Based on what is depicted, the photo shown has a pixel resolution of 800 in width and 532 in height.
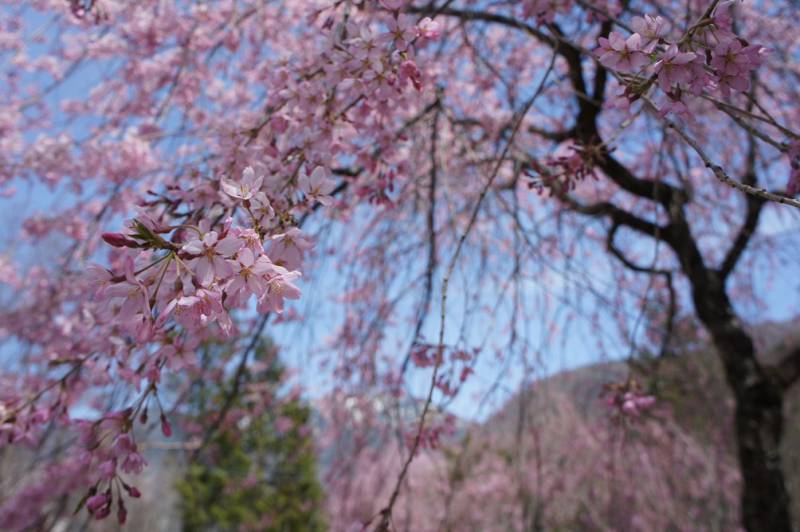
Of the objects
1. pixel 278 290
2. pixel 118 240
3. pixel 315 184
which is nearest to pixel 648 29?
pixel 315 184

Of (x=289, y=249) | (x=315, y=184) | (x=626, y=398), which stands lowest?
(x=626, y=398)

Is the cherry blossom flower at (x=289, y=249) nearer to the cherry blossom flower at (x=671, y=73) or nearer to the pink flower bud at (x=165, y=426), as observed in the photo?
the pink flower bud at (x=165, y=426)

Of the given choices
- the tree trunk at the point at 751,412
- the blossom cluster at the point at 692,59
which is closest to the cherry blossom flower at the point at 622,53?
the blossom cluster at the point at 692,59

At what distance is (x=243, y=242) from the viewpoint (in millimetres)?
708

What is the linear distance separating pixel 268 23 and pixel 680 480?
6.93m

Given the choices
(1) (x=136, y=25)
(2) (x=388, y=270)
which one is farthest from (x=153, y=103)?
(2) (x=388, y=270)

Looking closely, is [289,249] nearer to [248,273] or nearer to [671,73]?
[248,273]

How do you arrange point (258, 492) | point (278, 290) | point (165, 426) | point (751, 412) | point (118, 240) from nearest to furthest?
point (118, 240), point (278, 290), point (165, 426), point (751, 412), point (258, 492)

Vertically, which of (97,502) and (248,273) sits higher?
(248,273)

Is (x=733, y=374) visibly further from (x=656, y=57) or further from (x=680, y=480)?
Result: (x=680, y=480)

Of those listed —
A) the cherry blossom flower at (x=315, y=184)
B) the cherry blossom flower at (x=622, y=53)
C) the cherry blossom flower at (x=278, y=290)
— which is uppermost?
the cherry blossom flower at (x=622, y=53)

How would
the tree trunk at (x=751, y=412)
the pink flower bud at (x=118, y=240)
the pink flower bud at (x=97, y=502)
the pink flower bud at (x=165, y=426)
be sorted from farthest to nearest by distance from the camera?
1. the tree trunk at (x=751, y=412)
2. the pink flower bud at (x=165, y=426)
3. the pink flower bud at (x=97, y=502)
4. the pink flower bud at (x=118, y=240)

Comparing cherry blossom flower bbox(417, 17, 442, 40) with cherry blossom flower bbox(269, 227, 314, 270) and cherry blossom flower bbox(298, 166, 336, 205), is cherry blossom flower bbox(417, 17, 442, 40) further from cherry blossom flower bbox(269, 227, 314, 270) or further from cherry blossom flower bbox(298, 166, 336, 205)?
cherry blossom flower bbox(269, 227, 314, 270)

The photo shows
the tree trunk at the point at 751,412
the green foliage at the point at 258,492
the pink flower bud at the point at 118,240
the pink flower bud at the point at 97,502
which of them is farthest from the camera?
the green foliage at the point at 258,492
